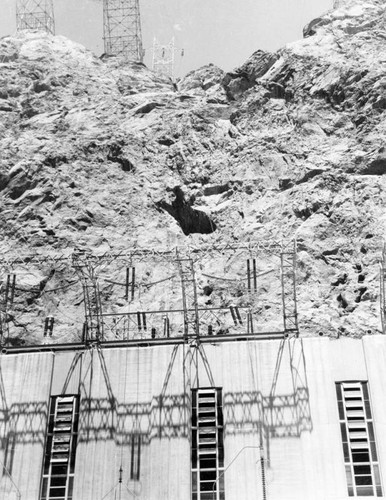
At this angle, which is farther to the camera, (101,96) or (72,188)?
(101,96)

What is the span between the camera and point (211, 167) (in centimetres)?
6806

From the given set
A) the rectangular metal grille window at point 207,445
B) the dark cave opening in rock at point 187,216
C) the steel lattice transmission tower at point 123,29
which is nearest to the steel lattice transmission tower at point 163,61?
the steel lattice transmission tower at point 123,29

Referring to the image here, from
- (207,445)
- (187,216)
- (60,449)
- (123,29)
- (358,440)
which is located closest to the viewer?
(358,440)

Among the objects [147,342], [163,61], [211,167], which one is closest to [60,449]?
[147,342]

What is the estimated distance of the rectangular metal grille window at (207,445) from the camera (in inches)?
1601

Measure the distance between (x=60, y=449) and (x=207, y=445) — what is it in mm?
8344

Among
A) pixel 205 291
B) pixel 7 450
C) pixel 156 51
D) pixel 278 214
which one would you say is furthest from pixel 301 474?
pixel 156 51

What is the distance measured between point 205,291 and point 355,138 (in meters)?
20.7

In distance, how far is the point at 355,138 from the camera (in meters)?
66.3

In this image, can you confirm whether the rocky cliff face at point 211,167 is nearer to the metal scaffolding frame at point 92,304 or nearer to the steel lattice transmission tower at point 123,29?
the metal scaffolding frame at point 92,304

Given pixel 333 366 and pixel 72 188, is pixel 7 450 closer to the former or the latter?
pixel 333 366

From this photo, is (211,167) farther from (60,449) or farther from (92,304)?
(60,449)

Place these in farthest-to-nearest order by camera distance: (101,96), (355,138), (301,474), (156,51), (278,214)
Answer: (156,51) → (101,96) → (355,138) → (278,214) → (301,474)

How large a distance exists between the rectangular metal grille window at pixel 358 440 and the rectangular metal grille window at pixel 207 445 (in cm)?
686
